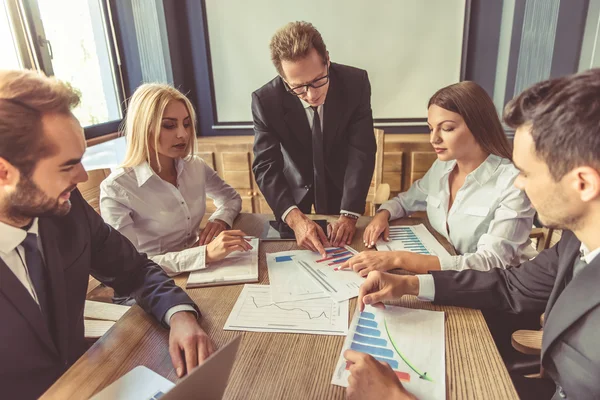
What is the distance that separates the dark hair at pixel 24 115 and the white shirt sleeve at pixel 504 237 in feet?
3.83

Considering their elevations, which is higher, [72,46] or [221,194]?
[72,46]

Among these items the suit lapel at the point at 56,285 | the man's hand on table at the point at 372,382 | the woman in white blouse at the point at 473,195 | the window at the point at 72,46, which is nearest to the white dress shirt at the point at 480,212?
the woman in white blouse at the point at 473,195

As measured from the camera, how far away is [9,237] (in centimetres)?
88

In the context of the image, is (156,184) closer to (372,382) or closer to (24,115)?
(24,115)

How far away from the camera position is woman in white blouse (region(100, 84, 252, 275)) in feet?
5.04

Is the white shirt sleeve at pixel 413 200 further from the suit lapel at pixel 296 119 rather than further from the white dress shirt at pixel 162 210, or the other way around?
the white dress shirt at pixel 162 210

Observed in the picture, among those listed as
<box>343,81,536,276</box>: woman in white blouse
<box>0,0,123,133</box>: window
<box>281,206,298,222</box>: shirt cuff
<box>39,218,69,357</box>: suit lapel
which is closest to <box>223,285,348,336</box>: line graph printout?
<box>343,81,536,276</box>: woman in white blouse

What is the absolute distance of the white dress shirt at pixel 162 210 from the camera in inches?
53.6

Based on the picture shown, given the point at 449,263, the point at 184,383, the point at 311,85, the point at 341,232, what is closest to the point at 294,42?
the point at 311,85

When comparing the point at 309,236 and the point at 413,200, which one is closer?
the point at 309,236

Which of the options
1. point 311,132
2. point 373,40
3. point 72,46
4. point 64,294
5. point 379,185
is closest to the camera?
point 64,294

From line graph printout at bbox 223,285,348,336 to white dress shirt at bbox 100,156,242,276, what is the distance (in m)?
0.30

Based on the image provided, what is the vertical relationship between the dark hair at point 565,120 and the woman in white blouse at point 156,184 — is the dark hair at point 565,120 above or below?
above

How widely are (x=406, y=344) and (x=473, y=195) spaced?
87cm
